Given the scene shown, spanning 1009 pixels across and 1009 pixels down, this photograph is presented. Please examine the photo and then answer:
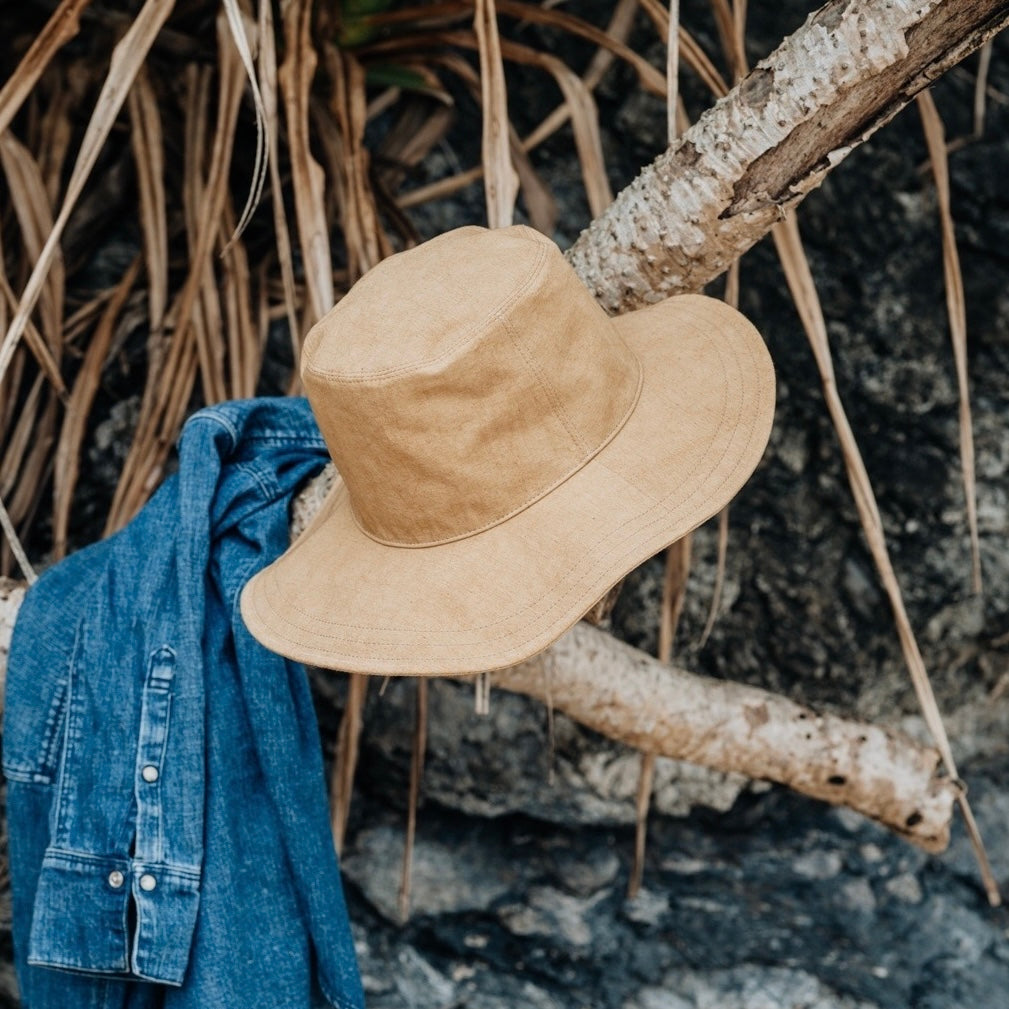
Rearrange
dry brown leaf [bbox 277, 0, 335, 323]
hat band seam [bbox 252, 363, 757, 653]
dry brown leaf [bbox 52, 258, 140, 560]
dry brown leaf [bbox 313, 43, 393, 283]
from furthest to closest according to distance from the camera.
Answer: dry brown leaf [bbox 52, 258, 140, 560], dry brown leaf [bbox 313, 43, 393, 283], dry brown leaf [bbox 277, 0, 335, 323], hat band seam [bbox 252, 363, 757, 653]

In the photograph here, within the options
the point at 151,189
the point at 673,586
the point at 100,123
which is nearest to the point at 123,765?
the point at 100,123

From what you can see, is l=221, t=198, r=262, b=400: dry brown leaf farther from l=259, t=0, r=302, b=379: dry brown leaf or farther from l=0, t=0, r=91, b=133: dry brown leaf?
l=0, t=0, r=91, b=133: dry brown leaf

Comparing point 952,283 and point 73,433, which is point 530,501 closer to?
point 952,283

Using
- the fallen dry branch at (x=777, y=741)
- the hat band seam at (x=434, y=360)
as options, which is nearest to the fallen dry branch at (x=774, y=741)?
the fallen dry branch at (x=777, y=741)

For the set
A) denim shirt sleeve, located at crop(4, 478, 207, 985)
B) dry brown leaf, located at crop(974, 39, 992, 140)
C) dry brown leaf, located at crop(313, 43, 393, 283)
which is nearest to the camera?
denim shirt sleeve, located at crop(4, 478, 207, 985)

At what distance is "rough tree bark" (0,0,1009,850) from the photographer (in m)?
0.75

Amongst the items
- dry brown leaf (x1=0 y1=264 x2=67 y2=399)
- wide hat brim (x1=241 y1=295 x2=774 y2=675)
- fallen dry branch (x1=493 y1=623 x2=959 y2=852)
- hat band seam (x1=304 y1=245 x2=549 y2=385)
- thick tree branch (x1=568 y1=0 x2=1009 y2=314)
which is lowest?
fallen dry branch (x1=493 y1=623 x2=959 y2=852)

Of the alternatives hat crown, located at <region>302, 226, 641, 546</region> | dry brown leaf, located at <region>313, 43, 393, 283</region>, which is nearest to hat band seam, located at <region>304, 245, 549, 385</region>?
hat crown, located at <region>302, 226, 641, 546</region>

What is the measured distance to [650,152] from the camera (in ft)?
5.18

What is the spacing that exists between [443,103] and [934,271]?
776 millimetres

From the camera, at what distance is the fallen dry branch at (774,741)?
118cm

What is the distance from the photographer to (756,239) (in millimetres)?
866

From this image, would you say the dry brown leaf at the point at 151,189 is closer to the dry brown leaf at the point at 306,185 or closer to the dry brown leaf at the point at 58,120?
the dry brown leaf at the point at 58,120

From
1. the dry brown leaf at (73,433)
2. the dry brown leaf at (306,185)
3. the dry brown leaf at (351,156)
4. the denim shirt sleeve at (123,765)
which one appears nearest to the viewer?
the denim shirt sleeve at (123,765)
